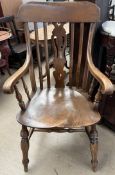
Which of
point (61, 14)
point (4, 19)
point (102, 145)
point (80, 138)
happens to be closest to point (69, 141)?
point (80, 138)

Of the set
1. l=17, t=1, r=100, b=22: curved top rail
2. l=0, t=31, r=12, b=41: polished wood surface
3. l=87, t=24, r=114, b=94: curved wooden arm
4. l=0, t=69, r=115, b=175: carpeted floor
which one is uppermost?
l=17, t=1, r=100, b=22: curved top rail

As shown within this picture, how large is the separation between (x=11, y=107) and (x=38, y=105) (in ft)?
3.02

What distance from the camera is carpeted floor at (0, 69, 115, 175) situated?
1.48 meters

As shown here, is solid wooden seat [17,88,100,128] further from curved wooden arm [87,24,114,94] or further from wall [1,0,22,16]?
wall [1,0,22,16]

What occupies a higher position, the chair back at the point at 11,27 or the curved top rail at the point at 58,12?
the curved top rail at the point at 58,12

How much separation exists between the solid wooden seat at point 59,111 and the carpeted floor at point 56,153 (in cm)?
46

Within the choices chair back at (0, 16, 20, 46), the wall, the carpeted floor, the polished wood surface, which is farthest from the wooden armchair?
the wall

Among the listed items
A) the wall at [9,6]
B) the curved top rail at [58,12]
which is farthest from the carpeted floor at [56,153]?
the wall at [9,6]

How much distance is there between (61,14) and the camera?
140 cm

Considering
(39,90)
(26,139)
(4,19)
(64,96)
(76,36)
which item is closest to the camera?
(26,139)

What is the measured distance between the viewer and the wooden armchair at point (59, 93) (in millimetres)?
1221

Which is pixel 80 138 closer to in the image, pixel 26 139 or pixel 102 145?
pixel 102 145

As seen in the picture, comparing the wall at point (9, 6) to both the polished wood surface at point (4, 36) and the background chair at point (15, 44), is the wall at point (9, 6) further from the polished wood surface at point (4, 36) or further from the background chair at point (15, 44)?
the polished wood surface at point (4, 36)

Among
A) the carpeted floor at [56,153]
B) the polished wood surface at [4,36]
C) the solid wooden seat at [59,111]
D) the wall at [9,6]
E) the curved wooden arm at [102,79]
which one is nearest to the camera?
the curved wooden arm at [102,79]
